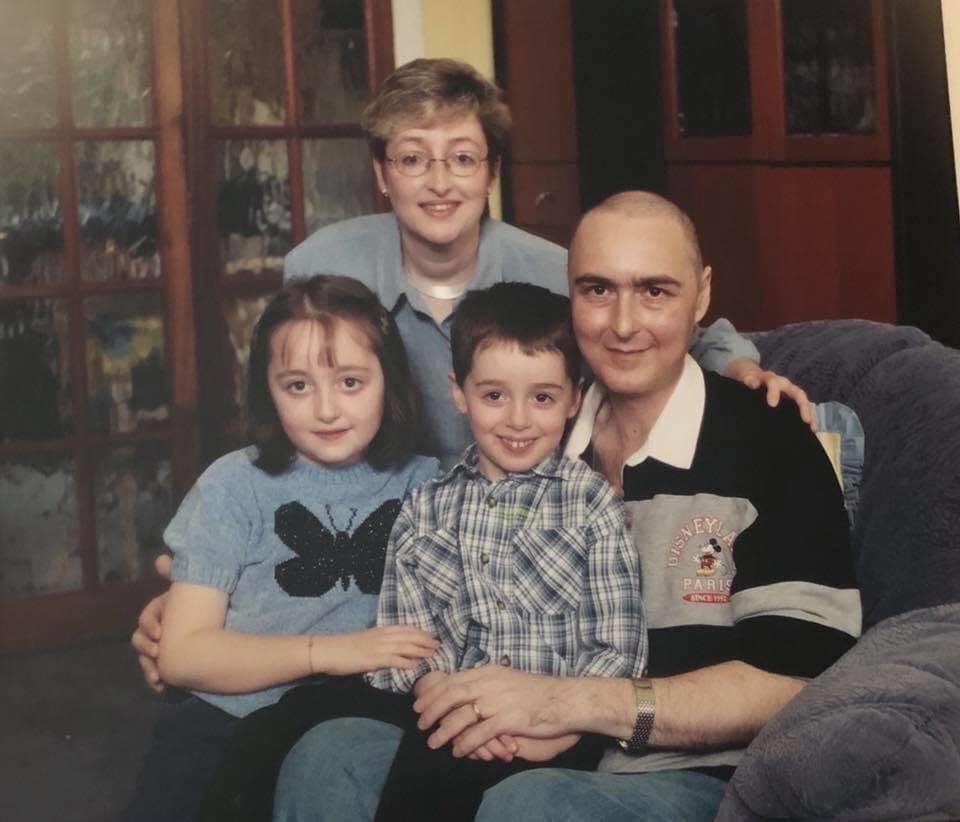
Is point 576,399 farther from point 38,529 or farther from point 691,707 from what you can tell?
point 38,529

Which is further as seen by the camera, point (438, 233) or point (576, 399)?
point (438, 233)

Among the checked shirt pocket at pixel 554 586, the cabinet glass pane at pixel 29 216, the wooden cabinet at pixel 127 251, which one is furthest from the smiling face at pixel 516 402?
the cabinet glass pane at pixel 29 216

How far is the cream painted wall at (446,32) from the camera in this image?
5.83 ft

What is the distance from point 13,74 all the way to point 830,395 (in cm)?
112

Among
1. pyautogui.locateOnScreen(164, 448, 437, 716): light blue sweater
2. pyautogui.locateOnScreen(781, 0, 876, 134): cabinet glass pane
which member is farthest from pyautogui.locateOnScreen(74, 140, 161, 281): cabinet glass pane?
pyautogui.locateOnScreen(781, 0, 876, 134): cabinet glass pane

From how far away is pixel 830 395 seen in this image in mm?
1688

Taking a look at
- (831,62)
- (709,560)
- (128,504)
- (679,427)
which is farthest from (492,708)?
(831,62)

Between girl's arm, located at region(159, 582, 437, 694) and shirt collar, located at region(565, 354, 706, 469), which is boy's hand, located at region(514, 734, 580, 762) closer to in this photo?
girl's arm, located at region(159, 582, 437, 694)

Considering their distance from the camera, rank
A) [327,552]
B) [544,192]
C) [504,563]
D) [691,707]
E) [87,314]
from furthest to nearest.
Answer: [544,192]
[87,314]
[327,552]
[504,563]
[691,707]

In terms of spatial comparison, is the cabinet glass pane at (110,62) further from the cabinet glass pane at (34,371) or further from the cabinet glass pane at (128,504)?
the cabinet glass pane at (128,504)

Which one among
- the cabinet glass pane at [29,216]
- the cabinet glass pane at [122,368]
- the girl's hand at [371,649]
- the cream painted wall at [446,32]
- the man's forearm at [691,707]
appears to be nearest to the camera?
the man's forearm at [691,707]

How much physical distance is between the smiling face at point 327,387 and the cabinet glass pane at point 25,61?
1.35ft

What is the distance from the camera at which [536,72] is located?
1.89 meters

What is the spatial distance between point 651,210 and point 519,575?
0.45 m
